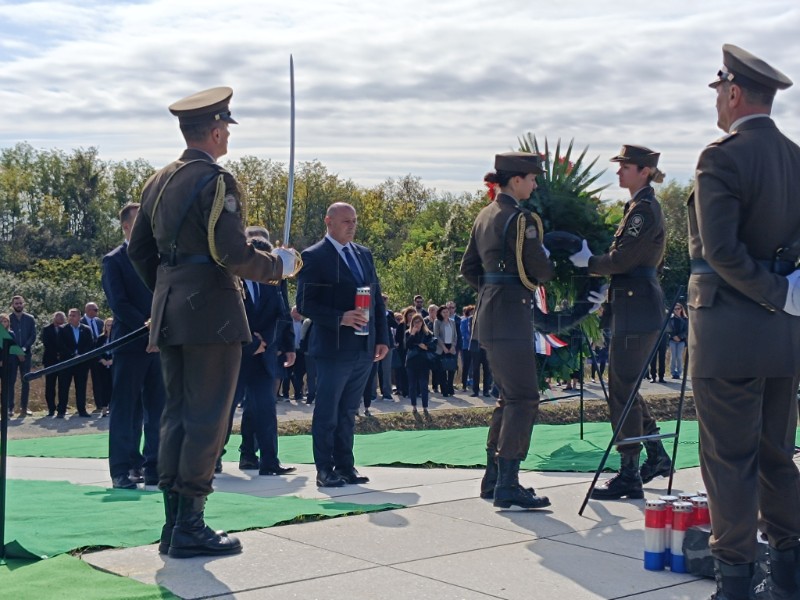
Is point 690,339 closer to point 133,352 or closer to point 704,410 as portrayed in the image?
point 704,410

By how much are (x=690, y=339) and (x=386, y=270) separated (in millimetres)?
34960

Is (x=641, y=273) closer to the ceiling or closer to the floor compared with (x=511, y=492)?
closer to the ceiling

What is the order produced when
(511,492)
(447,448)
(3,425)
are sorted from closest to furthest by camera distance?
(3,425) → (511,492) → (447,448)

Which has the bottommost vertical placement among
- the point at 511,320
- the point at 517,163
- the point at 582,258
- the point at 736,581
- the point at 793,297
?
the point at 736,581

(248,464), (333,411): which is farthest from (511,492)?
(248,464)

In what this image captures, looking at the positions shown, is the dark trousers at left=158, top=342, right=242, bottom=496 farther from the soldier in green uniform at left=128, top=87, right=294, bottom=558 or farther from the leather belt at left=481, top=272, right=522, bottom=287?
the leather belt at left=481, top=272, right=522, bottom=287

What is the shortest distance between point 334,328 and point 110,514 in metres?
2.40

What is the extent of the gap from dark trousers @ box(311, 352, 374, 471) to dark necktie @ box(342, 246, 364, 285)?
0.57 meters

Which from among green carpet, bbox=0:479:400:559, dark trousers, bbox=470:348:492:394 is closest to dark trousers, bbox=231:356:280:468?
green carpet, bbox=0:479:400:559

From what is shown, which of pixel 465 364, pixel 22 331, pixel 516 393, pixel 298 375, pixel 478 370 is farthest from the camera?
pixel 465 364

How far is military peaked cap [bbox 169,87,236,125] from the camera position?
18.7ft

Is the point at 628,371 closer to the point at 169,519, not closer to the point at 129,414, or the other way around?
the point at 169,519

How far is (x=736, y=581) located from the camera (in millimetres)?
4520

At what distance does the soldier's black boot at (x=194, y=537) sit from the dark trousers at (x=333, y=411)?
2.70 meters
